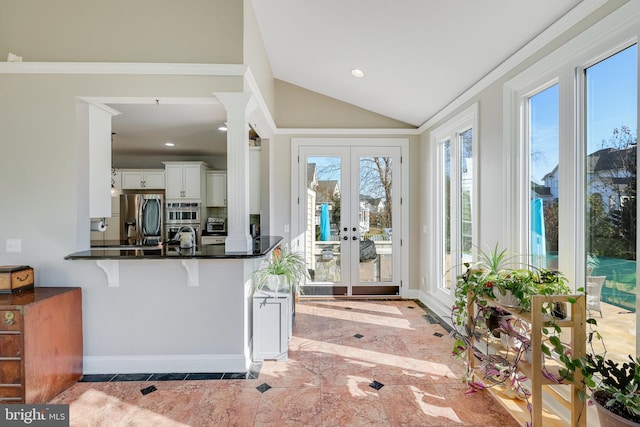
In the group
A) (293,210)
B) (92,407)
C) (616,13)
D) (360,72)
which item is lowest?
(92,407)

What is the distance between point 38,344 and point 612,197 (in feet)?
11.8

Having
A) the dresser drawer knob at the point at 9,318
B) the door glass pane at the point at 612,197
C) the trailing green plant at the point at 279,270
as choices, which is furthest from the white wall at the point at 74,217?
the door glass pane at the point at 612,197

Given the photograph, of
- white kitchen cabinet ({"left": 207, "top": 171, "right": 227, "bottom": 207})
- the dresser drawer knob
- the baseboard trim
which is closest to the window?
the baseboard trim

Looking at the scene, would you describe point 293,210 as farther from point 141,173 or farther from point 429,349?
point 141,173

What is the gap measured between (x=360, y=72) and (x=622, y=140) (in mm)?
2518

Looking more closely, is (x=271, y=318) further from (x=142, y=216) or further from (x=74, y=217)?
(x=142, y=216)

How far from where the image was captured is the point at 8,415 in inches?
79.1

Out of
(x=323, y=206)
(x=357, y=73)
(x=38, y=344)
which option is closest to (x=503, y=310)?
(x=357, y=73)

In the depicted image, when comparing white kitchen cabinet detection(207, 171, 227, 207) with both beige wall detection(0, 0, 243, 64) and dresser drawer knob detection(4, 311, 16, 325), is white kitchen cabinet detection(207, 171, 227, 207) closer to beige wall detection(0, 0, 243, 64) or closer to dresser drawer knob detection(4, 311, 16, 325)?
beige wall detection(0, 0, 243, 64)

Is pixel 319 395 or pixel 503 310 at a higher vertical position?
pixel 503 310

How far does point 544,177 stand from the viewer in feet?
7.69

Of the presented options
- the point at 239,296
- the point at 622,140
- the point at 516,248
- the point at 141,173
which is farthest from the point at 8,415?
the point at 141,173

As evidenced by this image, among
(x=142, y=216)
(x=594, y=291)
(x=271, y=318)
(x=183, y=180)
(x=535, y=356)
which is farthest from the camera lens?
(x=142, y=216)

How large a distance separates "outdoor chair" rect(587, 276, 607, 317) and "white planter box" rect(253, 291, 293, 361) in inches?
81.4
